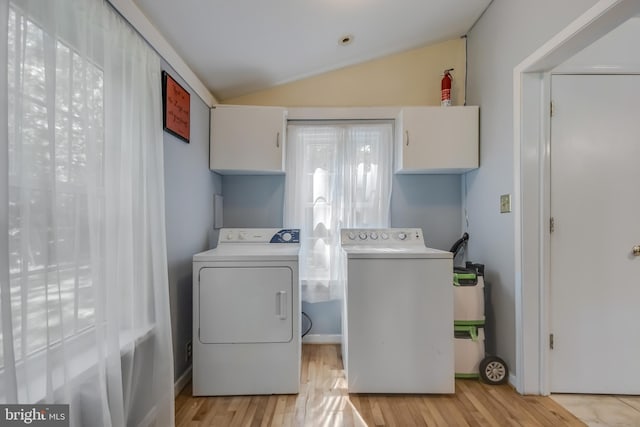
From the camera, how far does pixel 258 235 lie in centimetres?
238

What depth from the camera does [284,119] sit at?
241 cm

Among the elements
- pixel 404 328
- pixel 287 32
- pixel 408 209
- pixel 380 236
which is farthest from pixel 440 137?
pixel 404 328

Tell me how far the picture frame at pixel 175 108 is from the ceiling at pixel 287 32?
0.24m

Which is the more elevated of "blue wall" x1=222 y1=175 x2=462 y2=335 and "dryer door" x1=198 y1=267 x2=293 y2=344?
"blue wall" x1=222 y1=175 x2=462 y2=335

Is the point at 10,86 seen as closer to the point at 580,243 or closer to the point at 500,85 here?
the point at 500,85

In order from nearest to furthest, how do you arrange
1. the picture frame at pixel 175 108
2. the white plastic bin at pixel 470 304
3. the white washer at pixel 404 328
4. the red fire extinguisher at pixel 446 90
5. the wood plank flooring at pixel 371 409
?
the wood plank flooring at pixel 371 409 → the picture frame at pixel 175 108 → the white washer at pixel 404 328 → the white plastic bin at pixel 470 304 → the red fire extinguisher at pixel 446 90

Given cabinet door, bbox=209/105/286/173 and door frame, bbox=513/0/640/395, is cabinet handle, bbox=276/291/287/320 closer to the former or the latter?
cabinet door, bbox=209/105/286/173

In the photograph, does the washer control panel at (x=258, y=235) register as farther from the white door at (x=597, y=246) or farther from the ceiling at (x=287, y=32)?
the white door at (x=597, y=246)

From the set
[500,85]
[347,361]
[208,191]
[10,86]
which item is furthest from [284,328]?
[500,85]

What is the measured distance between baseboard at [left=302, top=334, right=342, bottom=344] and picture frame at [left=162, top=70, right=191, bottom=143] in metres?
1.90

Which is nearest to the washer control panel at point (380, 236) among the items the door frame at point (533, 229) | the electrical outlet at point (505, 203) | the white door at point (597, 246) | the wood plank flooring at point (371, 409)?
the electrical outlet at point (505, 203)

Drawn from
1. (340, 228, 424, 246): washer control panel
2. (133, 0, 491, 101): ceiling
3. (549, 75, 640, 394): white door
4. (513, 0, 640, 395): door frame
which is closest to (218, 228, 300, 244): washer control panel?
(340, 228, 424, 246): washer control panel

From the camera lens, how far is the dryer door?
1797 mm

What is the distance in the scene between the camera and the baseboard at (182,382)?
183 centimetres
